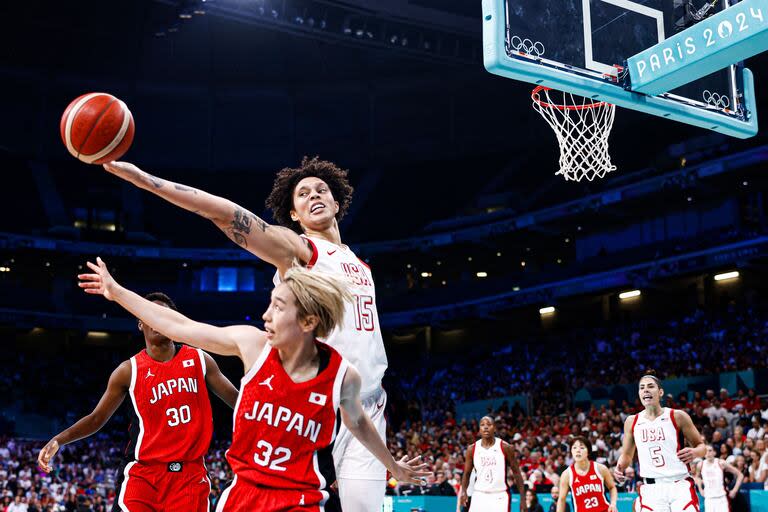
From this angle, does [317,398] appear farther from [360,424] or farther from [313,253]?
[313,253]

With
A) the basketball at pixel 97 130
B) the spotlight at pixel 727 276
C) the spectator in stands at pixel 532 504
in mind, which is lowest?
the spectator in stands at pixel 532 504

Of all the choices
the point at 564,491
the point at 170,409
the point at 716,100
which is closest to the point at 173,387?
the point at 170,409

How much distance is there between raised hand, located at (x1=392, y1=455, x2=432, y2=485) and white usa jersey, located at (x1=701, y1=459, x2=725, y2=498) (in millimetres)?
9980

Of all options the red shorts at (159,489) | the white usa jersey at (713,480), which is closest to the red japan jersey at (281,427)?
the red shorts at (159,489)

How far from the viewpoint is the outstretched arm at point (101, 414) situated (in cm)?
587

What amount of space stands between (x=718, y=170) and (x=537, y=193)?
791cm

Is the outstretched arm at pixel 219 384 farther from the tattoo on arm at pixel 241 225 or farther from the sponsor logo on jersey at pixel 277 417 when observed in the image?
the sponsor logo on jersey at pixel 277 417

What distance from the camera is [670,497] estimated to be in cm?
888

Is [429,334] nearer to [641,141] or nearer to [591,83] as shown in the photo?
[641,141]

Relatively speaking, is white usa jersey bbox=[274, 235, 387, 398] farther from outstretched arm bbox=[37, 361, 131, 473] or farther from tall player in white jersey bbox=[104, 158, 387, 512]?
outstretched arm bbox=[37, 361, 131, 473]

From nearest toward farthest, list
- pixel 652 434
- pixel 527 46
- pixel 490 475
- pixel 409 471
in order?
pixel 409 471
pixel 527 46
pixel 652 434
pixel 490 475

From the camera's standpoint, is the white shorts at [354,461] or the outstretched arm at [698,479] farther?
the outstretched arm at [698,479]

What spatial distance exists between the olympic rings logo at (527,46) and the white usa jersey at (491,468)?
234 inches

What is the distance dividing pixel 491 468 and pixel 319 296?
29.5 feet
